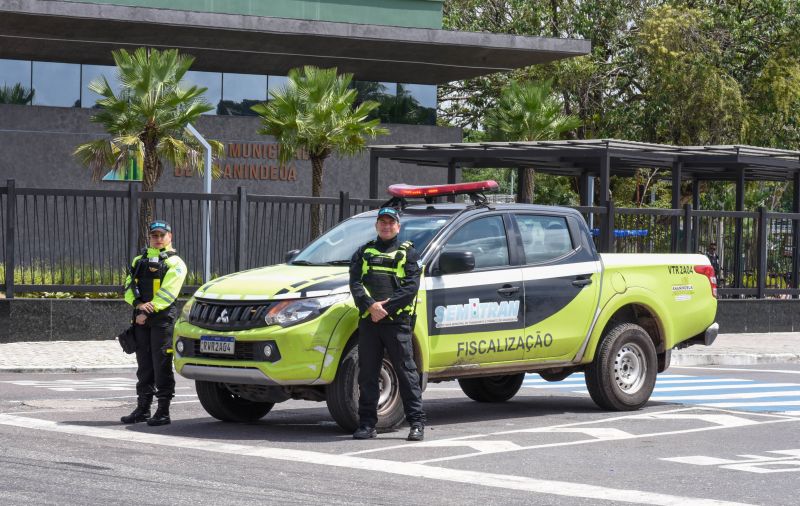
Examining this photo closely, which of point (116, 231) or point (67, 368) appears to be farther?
point (116, 231)

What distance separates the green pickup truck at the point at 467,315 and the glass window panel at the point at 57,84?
948 inches

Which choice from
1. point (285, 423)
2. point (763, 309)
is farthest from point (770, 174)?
point (285, 423)

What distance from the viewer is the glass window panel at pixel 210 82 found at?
3703 cm

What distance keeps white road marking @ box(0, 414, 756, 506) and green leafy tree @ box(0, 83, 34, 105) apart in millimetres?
24769

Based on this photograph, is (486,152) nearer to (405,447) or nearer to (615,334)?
(615,334)

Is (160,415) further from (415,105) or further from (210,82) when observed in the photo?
(415,105)

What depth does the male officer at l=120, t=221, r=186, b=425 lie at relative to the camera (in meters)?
11.7

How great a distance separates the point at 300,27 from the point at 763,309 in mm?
13388

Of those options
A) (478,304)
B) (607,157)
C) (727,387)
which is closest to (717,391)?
(727,387)

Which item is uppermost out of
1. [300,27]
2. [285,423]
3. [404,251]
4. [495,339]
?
[300,27]

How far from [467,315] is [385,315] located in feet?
4.22

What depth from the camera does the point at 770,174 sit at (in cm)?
3228

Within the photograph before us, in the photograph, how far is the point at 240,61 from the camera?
3616 centimetres

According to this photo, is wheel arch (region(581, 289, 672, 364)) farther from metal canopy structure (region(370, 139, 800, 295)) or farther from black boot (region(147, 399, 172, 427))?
metal canopy structure (region(370, 139, 800, 295))
